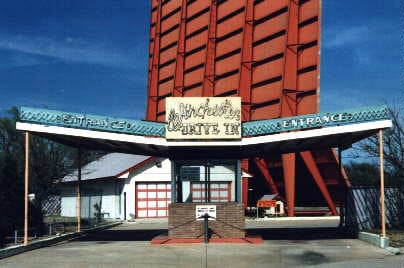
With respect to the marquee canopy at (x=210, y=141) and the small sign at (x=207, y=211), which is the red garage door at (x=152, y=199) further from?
the small sign at (x=207, y=211)

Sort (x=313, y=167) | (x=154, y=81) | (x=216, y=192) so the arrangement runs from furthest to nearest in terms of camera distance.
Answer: (x=154, y=81) → (x=313, y=167) → (x=216, y=192)

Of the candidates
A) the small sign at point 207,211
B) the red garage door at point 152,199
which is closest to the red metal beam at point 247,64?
the red garage door at point 152,199

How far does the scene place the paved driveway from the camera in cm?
1509

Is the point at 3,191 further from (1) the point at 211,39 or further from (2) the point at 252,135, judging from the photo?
(1) the point at 211,39

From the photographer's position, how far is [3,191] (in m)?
22.8

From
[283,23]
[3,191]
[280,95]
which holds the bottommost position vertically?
[3,191]

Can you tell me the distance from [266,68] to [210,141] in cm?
2625

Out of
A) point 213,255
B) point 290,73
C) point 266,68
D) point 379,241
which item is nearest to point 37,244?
point 213,255

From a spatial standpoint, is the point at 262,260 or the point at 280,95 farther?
the point at 280,95

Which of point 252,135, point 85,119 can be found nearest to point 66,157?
point 85,119

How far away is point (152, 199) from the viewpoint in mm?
41438

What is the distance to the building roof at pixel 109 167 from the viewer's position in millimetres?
41750

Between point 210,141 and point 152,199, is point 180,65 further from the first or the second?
point 210,141

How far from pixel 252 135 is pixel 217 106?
1.77 meters
